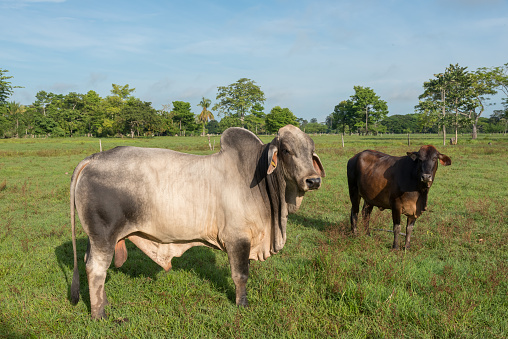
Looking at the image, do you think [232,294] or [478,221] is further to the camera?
[478,221]

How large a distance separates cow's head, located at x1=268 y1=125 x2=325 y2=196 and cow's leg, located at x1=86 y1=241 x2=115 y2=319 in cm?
197

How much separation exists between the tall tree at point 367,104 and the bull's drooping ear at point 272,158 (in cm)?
7782

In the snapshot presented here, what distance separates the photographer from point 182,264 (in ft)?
17.2

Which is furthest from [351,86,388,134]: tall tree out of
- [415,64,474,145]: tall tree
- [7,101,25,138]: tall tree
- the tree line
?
[7,101,25,138]: tall tree

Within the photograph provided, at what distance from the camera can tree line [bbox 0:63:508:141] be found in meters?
41.4

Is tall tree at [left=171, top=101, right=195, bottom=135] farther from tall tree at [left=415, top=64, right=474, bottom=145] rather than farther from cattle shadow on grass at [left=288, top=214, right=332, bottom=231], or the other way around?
cattle shadow on grass at [left=288, top=214, right=332, bottom=231]

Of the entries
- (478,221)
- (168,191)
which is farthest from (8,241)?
(478,221)

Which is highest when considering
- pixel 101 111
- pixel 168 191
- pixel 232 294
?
pixel 101 111

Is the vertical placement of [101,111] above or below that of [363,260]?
above

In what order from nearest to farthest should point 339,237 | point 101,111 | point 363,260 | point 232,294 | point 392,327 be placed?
point 392,327 → point 232,294 → point 363,260 → point 339,237 → point 101,111

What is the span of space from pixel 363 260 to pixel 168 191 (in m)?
3.28

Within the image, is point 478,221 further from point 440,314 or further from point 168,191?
point 168,191

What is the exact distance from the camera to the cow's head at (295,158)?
3373 mm

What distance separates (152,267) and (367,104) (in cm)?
7952
